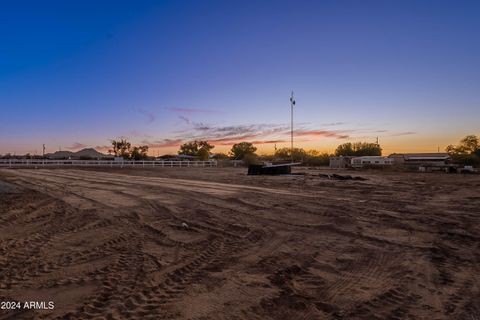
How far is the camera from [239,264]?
192 inches

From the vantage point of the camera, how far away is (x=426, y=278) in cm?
441

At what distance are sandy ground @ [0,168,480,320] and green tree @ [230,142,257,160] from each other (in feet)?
295

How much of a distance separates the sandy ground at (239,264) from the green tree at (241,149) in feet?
295

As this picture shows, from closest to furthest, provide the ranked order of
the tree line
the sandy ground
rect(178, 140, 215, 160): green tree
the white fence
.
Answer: the sandy ground → the white fence → the tree line → rect(178, 140, 215, 160): green tree

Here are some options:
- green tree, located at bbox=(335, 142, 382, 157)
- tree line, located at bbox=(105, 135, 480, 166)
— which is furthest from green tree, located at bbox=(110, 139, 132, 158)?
green tree, located at bbox=(335, 142, 382, 157)

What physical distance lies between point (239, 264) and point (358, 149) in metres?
109

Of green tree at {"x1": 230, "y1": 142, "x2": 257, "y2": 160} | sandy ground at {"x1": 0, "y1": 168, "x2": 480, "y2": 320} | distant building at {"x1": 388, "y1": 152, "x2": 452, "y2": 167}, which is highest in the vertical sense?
green tree at {"x1": 230, "y1": 142, "x2": 257, "y2": 160}

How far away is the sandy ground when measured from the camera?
3.50 meters

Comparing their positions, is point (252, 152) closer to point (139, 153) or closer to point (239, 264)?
point (139, 153)

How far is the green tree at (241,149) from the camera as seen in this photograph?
99662mm

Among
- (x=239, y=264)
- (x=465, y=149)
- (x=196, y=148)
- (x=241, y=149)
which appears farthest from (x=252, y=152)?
(x=239, y=264)

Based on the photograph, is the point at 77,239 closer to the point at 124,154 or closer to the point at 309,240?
the point at 309,240

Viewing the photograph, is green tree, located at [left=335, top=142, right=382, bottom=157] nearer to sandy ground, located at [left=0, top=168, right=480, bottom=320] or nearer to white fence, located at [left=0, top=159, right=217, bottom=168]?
white fence, located at [left=0, top=159, right=217, bottom=168]

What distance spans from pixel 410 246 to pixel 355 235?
3.57 ft
